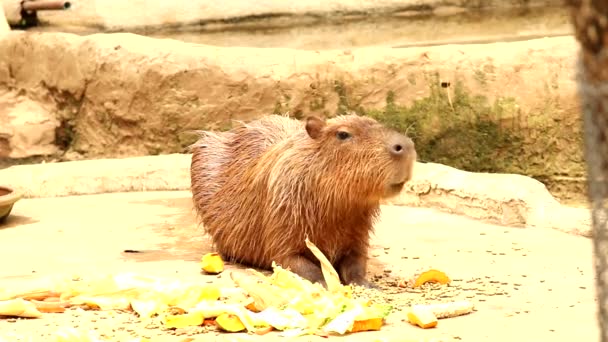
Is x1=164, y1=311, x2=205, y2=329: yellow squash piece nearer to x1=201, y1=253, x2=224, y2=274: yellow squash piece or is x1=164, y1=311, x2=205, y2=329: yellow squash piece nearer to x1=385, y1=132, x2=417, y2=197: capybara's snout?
x1=201, y1=253, x2=224, y2=274: yellow squash piece

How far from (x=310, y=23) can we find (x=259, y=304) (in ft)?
22.7

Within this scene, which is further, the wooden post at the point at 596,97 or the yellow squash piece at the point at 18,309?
the yellow squash piece at the point at 18,309

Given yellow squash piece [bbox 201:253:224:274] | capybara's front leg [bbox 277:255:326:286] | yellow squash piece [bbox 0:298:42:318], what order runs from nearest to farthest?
yellow squash piece [bbox 0:298:42:318] < capybara's front leg [bbox 277:255:326:286] < yellow squash piece [bbox 201:253:224:274]

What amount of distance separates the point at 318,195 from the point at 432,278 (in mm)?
693

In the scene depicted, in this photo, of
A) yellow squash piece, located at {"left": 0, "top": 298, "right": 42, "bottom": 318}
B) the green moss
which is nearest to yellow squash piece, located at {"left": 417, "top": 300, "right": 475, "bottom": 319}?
yellow squash piece, located at {"left": 0, "top": 298, "right": 42, "bottom": 318}

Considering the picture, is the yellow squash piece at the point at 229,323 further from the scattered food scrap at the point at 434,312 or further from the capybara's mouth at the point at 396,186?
the capybara's mouth at the point at 396,186

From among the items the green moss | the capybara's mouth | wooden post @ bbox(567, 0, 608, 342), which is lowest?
the green moss

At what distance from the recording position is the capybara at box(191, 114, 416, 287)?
5.86 meters

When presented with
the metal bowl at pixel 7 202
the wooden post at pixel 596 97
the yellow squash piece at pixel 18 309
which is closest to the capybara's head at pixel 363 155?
the yellow squash piece at pixel 18 309

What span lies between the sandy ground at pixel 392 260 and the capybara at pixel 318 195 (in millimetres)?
238

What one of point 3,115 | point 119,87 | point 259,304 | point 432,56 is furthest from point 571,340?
point 3,115

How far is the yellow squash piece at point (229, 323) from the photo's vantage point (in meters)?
5.12

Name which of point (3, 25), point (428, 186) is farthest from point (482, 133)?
point (3, 25)

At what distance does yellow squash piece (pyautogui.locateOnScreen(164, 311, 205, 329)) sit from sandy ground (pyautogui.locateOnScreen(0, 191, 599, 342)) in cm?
7
